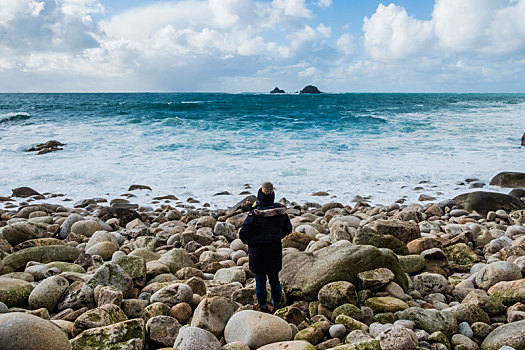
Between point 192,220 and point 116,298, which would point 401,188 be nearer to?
point 192,220

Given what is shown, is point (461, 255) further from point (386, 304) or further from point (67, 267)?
point (67, 267)

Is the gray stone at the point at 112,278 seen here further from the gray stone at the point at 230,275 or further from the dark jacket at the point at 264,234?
the dark jacket at the point at 264,234

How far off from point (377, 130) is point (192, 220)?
61.1ft

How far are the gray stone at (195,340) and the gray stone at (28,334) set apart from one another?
752 millimetres

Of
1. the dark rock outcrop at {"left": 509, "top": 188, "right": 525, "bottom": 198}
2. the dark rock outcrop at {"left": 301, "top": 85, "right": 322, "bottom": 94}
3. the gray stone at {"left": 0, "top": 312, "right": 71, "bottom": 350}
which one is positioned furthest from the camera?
the dark rock outcrop at {"left": 301, "top": 85, "right": 322, "bottom": 94}

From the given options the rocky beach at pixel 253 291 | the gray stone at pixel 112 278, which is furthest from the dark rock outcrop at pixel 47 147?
the gray stone at pixel 112 278

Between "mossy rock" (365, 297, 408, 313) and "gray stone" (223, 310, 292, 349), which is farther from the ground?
"gray stone" (223, 310, 292, 349)

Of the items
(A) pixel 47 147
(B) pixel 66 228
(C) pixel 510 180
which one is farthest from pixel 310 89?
(B) pixel 66 228

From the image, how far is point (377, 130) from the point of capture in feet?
81.6

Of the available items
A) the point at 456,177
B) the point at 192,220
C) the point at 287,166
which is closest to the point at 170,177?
the point at 287,166

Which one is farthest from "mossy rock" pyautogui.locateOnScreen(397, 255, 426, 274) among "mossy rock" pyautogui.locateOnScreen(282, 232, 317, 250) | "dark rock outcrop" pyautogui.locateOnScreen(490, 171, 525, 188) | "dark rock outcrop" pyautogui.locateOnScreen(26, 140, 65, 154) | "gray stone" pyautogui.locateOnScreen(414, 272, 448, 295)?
"dark rock outcrop" pyautogui.locateOnScreen(26, 140, 65, 154)

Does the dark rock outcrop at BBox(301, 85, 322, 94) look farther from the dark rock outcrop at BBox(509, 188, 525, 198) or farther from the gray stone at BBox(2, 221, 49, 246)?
the gray stone at BBox(2, 221, 49, 246)

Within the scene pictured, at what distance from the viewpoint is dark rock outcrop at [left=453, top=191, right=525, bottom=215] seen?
8.85m

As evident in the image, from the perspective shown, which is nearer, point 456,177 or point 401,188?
point 401,188
